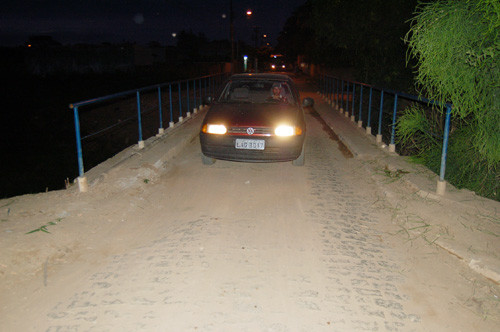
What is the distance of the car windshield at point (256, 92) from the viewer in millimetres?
8008

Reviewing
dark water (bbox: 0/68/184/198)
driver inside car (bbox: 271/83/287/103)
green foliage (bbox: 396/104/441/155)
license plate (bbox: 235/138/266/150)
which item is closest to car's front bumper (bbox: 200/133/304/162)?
license plate (bbox: 235/138/266/150)

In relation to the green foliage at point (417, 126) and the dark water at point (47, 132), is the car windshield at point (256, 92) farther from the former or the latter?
the dark water at point (47, 132)

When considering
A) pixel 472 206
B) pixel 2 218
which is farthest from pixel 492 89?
pixel 2 218

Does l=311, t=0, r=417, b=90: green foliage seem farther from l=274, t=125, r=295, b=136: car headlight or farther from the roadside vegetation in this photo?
l=274, t=125, r=295, b=136: car headlight

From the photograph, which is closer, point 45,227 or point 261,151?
point 45,227

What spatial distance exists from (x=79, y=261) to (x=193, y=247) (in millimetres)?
1133

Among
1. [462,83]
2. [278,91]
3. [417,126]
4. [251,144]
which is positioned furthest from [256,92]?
[462,83]

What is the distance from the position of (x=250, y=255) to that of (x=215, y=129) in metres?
3.29

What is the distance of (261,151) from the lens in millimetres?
6766

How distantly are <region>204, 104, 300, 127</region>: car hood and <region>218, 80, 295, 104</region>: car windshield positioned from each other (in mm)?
313

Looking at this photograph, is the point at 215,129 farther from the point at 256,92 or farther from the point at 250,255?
the point at 250,255

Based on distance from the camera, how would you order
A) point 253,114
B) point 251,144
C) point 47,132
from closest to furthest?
point 251,144 < point 253,114 < point 47,132

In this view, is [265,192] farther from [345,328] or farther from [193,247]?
[345,328]

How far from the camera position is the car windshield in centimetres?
801
